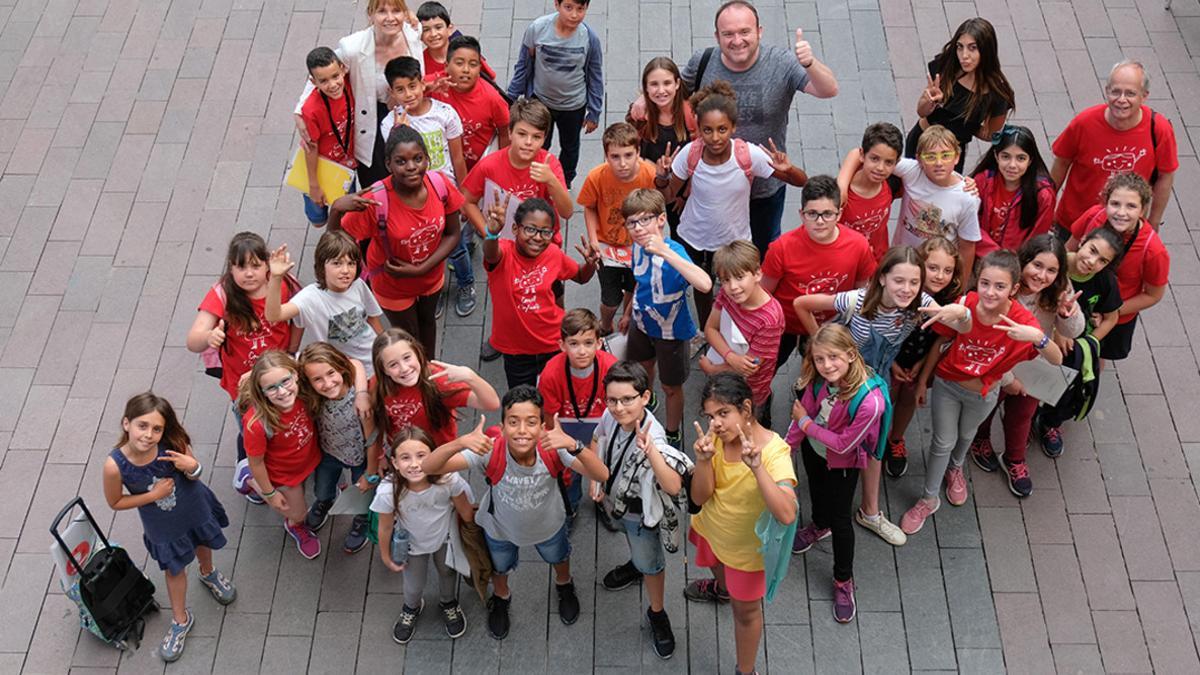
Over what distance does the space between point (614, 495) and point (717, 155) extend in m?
2.08

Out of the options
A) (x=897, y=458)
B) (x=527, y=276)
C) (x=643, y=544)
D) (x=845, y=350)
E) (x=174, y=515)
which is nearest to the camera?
(x=845, y=350)

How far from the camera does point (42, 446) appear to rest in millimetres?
6676

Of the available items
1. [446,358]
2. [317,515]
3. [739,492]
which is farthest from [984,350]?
[317,515]

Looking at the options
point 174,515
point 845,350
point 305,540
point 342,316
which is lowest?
point 305,540

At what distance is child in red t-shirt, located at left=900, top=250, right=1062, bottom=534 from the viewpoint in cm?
542

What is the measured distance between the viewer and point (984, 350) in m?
5.63

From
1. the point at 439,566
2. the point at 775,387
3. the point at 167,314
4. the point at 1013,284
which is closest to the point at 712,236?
the point at 775,387

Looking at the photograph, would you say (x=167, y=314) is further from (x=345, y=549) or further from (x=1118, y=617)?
(x=1118, y=617)

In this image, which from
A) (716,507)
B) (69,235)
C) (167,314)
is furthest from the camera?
(69,235)

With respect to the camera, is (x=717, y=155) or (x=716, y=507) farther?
(x=717, y=155)

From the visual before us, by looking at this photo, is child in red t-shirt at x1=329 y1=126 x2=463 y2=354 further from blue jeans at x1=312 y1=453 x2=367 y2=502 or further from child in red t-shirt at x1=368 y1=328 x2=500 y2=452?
blue jeans at x1=312 y1=453 x2=367 y2=502

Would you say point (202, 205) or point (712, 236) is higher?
point (712, 236)

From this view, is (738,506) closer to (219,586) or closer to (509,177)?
(509,177)

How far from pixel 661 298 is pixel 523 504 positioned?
133 cm
